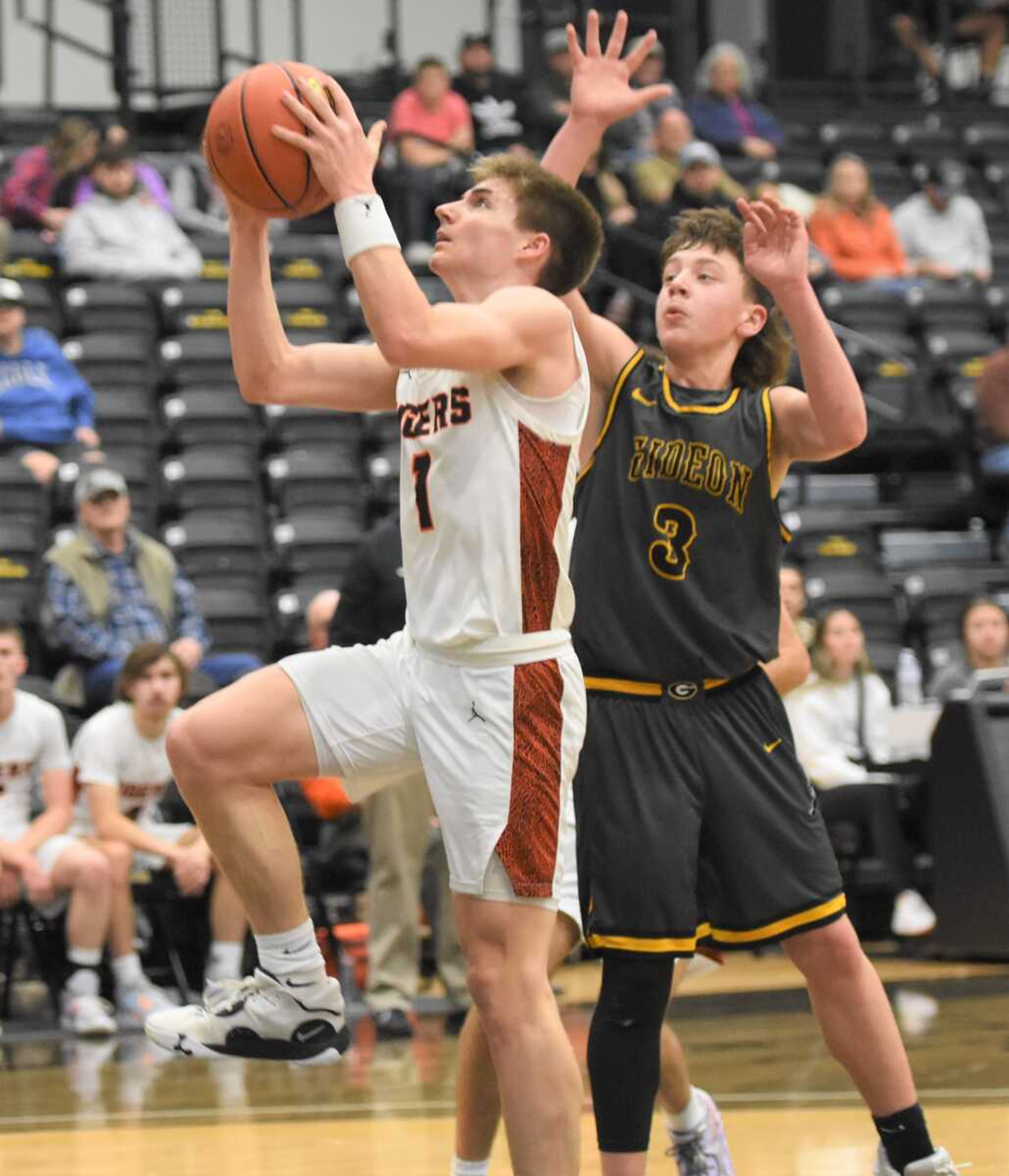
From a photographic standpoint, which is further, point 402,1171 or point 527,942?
point 402,1171

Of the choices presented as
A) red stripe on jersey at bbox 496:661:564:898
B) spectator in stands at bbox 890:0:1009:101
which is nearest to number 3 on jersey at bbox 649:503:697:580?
red stripe on jersey at bbox 496:661:564:898

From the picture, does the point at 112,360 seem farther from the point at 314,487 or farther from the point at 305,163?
the point at 305,163

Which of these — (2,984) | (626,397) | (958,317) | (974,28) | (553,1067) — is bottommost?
(2,984)

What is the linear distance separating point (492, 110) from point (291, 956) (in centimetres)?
1050

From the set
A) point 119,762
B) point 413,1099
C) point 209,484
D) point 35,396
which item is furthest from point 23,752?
point 209,484

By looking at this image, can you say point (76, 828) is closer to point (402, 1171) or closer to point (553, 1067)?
point (402, 1171)

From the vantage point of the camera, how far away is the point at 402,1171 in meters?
4.91

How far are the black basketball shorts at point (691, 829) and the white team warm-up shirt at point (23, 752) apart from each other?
3.79 meters

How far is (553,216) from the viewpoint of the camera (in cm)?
400

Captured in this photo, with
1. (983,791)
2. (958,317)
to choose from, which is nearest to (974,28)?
(958,317)

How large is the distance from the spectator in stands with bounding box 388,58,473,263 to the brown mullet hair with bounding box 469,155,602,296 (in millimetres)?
7522

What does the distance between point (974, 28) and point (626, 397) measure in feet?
46.9

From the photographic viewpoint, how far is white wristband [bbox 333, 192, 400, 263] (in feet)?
12.1

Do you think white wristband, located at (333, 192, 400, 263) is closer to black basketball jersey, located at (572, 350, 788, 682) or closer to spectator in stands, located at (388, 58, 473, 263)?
black basketball jersey, located at (572, 350, 788, 682)
